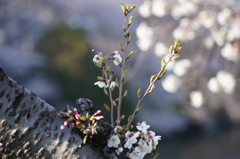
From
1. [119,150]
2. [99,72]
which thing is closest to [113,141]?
[119,150]

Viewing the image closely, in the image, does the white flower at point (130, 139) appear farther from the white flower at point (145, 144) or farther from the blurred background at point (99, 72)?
the blurred background at point (99, 72)

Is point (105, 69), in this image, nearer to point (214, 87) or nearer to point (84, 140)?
point (84, 140)

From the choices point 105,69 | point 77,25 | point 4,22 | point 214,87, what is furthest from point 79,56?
point 105,69

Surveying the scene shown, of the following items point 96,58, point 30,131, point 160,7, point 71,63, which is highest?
point 71,63

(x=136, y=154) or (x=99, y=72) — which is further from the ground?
(x=99, y=72)

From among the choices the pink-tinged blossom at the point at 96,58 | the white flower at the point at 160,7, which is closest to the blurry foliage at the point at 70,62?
the white flower at the point at 160,7

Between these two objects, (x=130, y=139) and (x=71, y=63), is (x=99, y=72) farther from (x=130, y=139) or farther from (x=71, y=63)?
(x=130, y=139)
